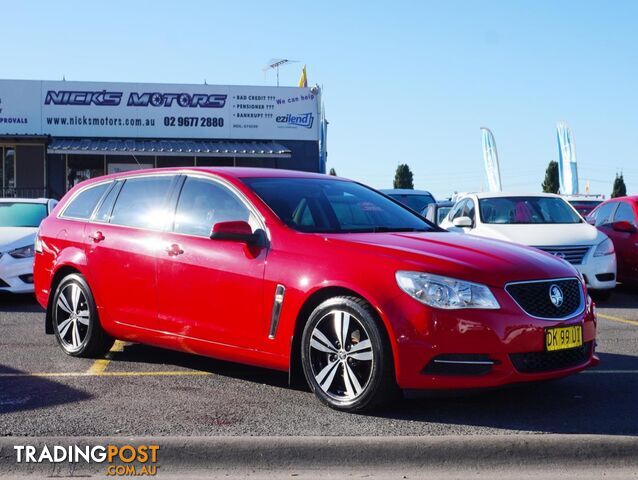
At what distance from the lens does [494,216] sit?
41.0 feet

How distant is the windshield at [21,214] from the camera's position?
40.6 feet

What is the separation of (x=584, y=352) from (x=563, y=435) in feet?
3.65

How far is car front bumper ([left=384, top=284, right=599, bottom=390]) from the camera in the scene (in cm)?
495

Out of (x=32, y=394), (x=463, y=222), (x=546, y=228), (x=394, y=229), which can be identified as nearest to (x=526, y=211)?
(x=546, y=228)

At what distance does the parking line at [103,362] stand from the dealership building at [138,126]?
22.3 metres

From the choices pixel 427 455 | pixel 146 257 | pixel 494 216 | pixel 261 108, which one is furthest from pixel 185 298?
pixel 261 108

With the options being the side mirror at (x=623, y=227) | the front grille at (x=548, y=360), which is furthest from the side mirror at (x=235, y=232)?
the side mirror at (x=623, y=227)

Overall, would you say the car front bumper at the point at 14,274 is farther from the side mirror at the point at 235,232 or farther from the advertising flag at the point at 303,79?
the advertising flag at the point at 303,79

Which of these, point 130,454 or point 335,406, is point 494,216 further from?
point 130,454

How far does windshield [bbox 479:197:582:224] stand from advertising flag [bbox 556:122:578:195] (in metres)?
40.9

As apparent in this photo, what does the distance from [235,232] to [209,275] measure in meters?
0.42

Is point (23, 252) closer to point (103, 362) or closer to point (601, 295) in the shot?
point (103, 362)

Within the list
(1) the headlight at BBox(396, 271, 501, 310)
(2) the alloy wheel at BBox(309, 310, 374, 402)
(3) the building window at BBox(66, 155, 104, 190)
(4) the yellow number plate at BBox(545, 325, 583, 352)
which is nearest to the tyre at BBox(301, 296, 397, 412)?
(2) the alloy wheel at BBox(309, 310, 374, 402)

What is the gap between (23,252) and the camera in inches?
443
